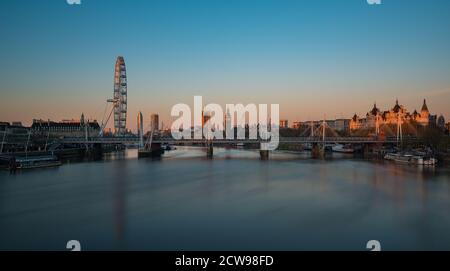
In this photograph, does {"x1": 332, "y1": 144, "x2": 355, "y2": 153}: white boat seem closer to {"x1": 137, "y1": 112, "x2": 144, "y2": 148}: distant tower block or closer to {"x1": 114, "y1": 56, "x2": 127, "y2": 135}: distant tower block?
{"x1": 137, "y1": 112, "x2": 144, "y2": 148}: distant tower block

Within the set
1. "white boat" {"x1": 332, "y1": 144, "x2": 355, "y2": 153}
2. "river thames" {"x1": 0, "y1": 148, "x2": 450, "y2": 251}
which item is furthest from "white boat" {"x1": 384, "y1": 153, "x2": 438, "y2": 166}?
"white boat" {"x1": 332, "y1": 144, "x2": 355, "y2": 153}

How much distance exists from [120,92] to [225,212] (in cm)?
2059

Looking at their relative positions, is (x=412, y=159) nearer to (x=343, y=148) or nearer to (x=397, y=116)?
(x=343, y=148)

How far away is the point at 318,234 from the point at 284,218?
0.87m

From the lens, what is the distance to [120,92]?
2481 cm

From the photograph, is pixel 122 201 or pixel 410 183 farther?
pixel 410 183

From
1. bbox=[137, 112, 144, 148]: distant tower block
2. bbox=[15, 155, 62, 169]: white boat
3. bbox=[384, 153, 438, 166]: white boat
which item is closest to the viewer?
bbox=[15, 155, 62, 169]: white boat

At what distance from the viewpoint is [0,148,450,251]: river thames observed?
14.6 ft

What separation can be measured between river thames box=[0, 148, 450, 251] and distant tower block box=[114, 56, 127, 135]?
15388 mm

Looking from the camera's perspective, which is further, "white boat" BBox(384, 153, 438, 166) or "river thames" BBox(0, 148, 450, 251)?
"white boat" BBox(384, 153, 438, 166)

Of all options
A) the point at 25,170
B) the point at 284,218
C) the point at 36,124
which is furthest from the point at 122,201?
the point at 36,124

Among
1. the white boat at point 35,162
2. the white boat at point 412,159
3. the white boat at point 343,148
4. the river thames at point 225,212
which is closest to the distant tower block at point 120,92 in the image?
the white boat at point 35,162

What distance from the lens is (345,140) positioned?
1861 centimetres
